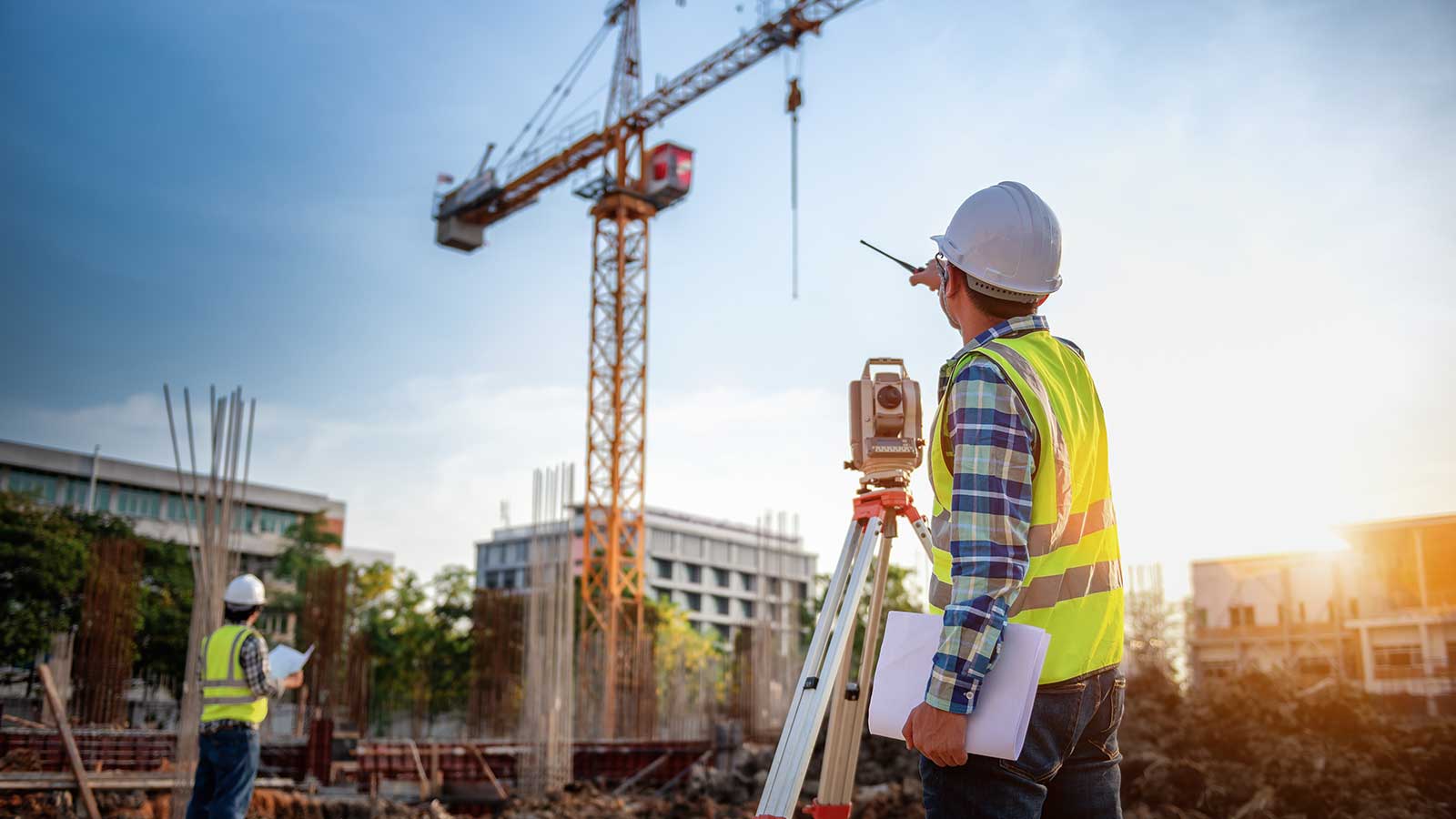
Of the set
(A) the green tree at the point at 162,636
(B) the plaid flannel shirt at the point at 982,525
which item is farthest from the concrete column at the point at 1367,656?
(A) the green tree at the point at 162,636

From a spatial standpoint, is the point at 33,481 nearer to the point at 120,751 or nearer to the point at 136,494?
the point at 136,494

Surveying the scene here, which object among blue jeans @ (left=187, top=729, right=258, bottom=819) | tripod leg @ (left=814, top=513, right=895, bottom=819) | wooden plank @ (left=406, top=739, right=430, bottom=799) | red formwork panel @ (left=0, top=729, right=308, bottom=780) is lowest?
wooden plank @ (left=406, top=739, right=430, bottom=799)

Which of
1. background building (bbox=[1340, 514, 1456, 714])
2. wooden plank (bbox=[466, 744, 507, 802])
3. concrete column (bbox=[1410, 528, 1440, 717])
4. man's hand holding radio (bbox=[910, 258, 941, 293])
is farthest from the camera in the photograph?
background building (bbox=[1340, 514, 1456, 714])

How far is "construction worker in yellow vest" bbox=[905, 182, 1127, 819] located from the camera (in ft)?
5.17

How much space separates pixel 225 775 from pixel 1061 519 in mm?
4422

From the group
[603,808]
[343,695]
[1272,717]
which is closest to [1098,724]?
[1272,717]

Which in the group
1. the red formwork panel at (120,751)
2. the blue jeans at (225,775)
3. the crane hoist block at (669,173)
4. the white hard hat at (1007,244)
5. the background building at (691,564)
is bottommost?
the red formwork panel at (120,751)

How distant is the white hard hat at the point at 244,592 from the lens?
5.16 m

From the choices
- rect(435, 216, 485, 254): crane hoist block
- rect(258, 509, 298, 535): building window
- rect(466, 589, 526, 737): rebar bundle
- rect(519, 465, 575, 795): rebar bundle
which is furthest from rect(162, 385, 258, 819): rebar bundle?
rect(258, 509, 298, 535): building window

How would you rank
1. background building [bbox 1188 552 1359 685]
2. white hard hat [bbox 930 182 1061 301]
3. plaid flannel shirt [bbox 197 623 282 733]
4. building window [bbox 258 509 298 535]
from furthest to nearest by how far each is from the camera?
building window [bbox 258 509 298 535] < background building [bbox 1188 552 1359 685] < plaid flannel shirt [bbox 197 623 282 733] < white hard hat [bbox 930 182 1061 301]

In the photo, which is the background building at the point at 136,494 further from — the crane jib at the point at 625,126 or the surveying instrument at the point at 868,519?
the surveying instrument at the point at 868,519

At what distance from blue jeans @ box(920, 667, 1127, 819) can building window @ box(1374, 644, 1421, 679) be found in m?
22.4

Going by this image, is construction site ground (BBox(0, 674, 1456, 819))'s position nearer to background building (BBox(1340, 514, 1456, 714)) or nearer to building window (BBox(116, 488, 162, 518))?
background building (BBox(1340, 514, 1456, 714))

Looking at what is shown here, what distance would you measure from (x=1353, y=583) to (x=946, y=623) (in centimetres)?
2633
